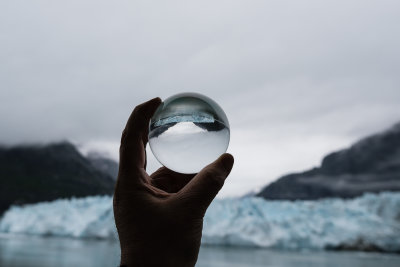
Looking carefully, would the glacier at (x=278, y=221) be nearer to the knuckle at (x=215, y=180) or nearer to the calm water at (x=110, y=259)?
the calm water at (x=110, y=259)

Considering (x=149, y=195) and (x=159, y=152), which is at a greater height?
(x=159, y=152)

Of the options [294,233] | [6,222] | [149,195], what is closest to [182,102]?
[149,195]

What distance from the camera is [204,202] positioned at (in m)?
1.81

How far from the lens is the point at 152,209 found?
184cm

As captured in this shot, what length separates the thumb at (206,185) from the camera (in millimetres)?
1772

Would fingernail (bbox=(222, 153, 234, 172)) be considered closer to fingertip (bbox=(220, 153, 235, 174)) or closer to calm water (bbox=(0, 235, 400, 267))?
fingertip (bbox=(220, 153, 235, 174))

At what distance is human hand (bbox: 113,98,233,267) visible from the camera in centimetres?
181

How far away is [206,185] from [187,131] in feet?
1.46

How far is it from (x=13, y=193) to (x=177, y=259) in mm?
137073

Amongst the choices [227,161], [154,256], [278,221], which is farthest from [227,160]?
[278,221]

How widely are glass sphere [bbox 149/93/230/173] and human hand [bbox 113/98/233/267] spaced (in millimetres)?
247

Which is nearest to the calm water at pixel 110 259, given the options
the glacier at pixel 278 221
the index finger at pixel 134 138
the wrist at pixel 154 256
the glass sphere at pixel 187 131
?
the glacier at pixel 278 221

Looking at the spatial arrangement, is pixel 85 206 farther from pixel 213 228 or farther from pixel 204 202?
pixel 204 202

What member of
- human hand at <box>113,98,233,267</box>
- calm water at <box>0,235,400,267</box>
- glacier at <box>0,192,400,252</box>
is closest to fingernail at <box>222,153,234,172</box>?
human hand at <box>113,98,233,267</box>
